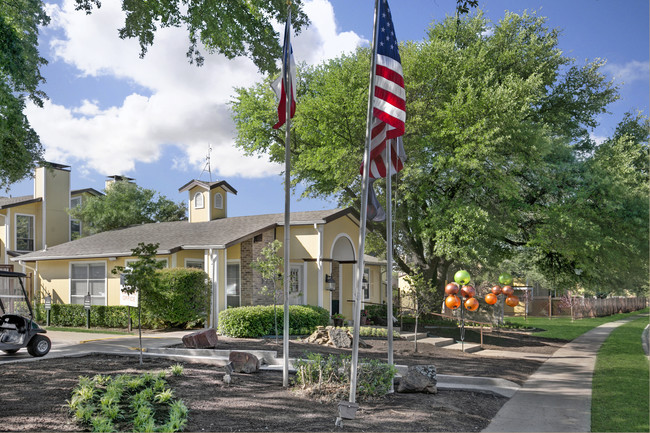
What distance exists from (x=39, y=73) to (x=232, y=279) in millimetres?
9708

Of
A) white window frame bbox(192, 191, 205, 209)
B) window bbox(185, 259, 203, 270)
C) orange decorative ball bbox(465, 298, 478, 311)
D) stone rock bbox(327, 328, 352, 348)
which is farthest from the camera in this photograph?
white window frame bbox(192, 191, 205, 209)

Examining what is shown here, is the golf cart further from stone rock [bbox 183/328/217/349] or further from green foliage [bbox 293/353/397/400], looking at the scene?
green foliage [bbox 293/353/397/400]

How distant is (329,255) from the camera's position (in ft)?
70.5

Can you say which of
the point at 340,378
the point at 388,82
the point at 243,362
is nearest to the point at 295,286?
the point at 243,362

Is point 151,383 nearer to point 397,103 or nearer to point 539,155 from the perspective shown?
point 397,103

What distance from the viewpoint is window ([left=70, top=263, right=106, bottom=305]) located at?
881 inches

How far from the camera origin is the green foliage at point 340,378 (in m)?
8.51

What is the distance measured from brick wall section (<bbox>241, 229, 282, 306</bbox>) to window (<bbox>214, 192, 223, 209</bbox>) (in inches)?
230

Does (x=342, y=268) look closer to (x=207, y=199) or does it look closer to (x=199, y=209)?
(x=207, y=199)

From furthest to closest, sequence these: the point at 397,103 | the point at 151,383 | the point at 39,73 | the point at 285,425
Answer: the point at 39,73 → the point at 151,383 → the point at 397,103 → the point at 285,425

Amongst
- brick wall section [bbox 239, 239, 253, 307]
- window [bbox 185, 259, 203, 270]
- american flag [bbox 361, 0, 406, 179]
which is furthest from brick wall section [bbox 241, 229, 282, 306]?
american flag [bbox 361, 0, 406, 179]

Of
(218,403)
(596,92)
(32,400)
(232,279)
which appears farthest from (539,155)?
(32,400)

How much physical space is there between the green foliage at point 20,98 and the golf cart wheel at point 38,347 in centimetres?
474

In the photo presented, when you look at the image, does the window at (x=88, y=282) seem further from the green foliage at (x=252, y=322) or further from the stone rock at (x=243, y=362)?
the stone rock at (x=243, y=362)
